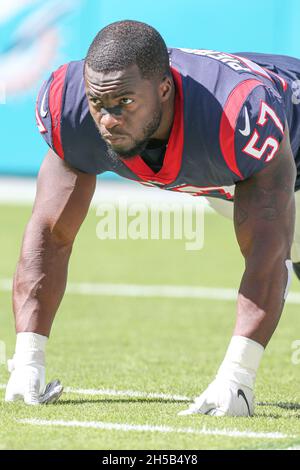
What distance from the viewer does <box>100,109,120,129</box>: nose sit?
4.64m

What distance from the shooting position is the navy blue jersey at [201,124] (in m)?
4.79

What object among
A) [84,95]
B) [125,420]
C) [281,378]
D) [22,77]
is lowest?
[22,77]

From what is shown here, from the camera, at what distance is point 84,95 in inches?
197

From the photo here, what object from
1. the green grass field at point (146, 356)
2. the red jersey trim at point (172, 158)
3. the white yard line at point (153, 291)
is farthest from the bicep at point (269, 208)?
the white yard line at point (153, 291)

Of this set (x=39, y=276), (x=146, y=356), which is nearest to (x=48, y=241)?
(x=39, y=276)

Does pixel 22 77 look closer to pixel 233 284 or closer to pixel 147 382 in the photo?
pixel 233 284

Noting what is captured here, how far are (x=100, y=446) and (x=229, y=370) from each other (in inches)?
35.2

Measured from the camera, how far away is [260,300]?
4.84 m

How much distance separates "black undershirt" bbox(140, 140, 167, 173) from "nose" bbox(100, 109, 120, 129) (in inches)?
13.4

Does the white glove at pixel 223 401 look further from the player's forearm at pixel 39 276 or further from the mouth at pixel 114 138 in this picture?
the mouth at pixel 114 138

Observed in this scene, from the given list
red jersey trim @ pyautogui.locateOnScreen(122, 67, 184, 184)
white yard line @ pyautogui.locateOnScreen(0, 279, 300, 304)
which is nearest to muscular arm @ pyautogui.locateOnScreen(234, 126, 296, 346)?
red jersey trim @ pyautogui.locateOnScreen(122, 67, 184, 184)

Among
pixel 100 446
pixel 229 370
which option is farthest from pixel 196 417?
pixel 100 446

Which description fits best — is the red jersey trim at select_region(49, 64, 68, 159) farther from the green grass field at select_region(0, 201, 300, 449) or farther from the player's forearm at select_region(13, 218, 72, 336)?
the green grass field at select_region(0, 201, 300, 449)

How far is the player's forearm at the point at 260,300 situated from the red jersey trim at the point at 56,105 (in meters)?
1.06
